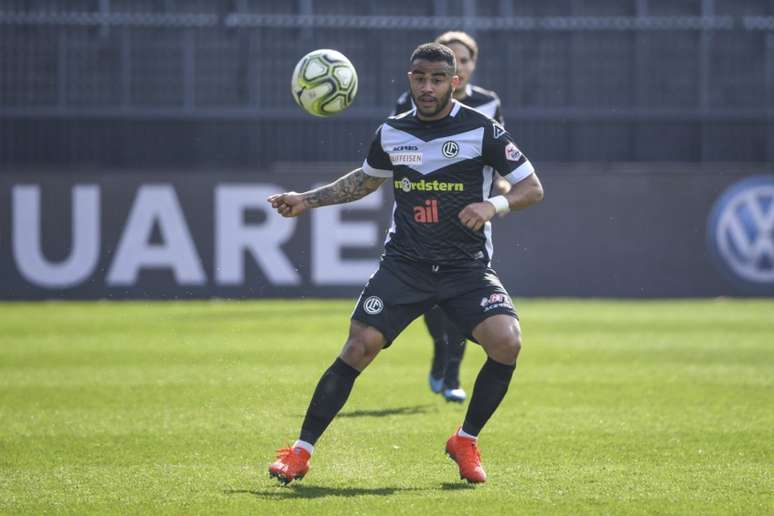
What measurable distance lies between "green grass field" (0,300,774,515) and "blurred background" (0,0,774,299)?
2734 mm

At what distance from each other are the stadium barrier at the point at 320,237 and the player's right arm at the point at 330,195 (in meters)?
11.5

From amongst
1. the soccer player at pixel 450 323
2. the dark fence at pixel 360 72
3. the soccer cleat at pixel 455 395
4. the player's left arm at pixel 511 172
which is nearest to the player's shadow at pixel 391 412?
the soccer cleat at pixel 455 395

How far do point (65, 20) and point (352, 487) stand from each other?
1528 centimetres

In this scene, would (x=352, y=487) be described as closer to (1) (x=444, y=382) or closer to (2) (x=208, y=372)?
(1) (x=444, y=382)

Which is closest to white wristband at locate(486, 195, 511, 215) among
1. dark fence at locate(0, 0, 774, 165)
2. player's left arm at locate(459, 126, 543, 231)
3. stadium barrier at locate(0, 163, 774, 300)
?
player's left arm at locate(459, 126, 543, 231)

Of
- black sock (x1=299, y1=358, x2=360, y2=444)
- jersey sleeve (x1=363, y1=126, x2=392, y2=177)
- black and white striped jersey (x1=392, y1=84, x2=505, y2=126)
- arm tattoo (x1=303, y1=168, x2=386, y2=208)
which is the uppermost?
black and white striped jersey (x1=392, y1=84, x2=505, y2=126)

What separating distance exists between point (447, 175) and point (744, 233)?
13.3m

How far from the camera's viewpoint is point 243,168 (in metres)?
20.0

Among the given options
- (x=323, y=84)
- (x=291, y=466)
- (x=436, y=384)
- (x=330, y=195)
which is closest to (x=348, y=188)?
(x=330, y=195)

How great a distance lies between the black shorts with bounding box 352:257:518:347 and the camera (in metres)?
6.77

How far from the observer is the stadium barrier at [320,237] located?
18.6m

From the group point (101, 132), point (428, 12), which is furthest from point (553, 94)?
point (101, 132)

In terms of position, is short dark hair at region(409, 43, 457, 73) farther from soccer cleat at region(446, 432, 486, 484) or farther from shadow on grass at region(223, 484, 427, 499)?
shadow on grass at region(223, 484, 427, 499)

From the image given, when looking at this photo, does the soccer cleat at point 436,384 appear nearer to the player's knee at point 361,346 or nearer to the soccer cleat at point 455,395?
the soccer cleat at point 455,395
